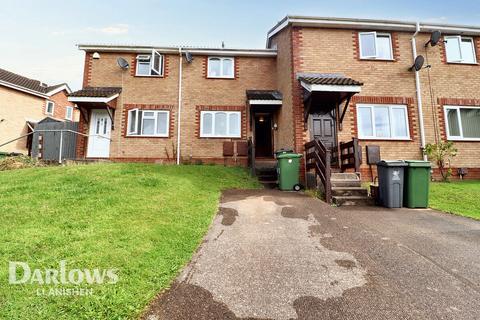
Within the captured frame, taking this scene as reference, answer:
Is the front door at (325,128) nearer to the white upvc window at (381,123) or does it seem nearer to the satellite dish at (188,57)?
the white upvc window at (381,123)

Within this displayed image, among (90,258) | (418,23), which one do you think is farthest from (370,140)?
(90,258)

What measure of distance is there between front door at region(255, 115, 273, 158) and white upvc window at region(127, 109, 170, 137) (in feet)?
17.1

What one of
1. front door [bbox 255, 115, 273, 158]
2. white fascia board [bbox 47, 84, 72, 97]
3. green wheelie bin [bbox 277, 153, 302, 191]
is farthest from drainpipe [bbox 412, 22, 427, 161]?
white fascia board [bbox 47, 84, 72, 97]

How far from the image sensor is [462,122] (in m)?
10.8

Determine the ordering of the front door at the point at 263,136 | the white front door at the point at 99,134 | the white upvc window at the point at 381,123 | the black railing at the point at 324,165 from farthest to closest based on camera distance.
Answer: the front door at the point at 263,136
the white front door at the point at 99,134
the white upvc window at the point at 381,123
the black railing at the point at 324,165

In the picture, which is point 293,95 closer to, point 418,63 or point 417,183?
point 417,183

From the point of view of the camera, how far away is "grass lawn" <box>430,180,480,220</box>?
6180 millimetres

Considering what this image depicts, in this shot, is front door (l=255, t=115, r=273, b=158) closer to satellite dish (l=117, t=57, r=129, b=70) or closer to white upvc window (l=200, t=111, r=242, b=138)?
white upvc window (l=200, t=111, r=242, b=138)

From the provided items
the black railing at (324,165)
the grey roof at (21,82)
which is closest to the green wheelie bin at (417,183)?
the black railing at (324,165)

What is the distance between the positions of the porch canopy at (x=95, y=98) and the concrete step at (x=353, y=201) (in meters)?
11.1

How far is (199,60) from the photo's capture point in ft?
42.7

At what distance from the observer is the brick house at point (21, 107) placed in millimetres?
18469

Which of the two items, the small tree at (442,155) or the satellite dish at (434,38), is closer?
the small tree at (442,155)

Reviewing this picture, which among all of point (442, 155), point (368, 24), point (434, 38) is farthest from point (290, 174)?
point (434, 38)
